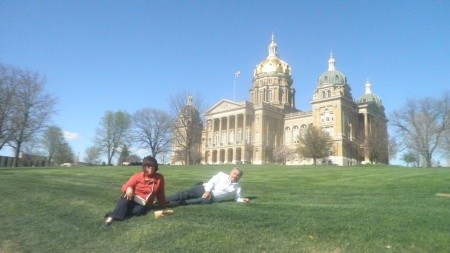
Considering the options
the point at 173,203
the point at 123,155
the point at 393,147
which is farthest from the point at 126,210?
the point at 123,155

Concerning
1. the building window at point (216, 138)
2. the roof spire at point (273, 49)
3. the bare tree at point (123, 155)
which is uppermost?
the roof spire at point (273, 49)

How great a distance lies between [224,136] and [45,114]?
4616 cm

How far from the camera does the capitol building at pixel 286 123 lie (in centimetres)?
6794

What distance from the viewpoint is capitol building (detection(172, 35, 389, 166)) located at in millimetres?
67938

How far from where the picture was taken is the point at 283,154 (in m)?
73.2

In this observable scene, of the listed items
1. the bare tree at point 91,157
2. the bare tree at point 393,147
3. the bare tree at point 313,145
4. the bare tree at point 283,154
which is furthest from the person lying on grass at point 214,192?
the bare tree at point 91,157

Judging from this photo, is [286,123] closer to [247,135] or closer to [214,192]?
[247,135]

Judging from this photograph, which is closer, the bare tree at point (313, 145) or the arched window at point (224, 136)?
the bare tree at point (313, 145)

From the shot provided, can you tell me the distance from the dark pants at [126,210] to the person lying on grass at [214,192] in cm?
109

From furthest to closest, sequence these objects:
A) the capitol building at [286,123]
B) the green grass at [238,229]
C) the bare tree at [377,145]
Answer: the capitol building at [286,123] < the bare tree at [377,145] < the green grass at [238,229]

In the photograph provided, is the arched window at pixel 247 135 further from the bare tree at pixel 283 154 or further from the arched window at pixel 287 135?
the arched window at pixel 287 135

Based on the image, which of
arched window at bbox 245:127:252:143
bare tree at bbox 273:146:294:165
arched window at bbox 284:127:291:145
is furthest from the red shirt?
arched window at bbox 284:127:291:145

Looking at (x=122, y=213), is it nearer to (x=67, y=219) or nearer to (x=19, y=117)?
(x=67, y=219)

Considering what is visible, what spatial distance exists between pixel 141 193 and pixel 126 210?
1.62 ft
